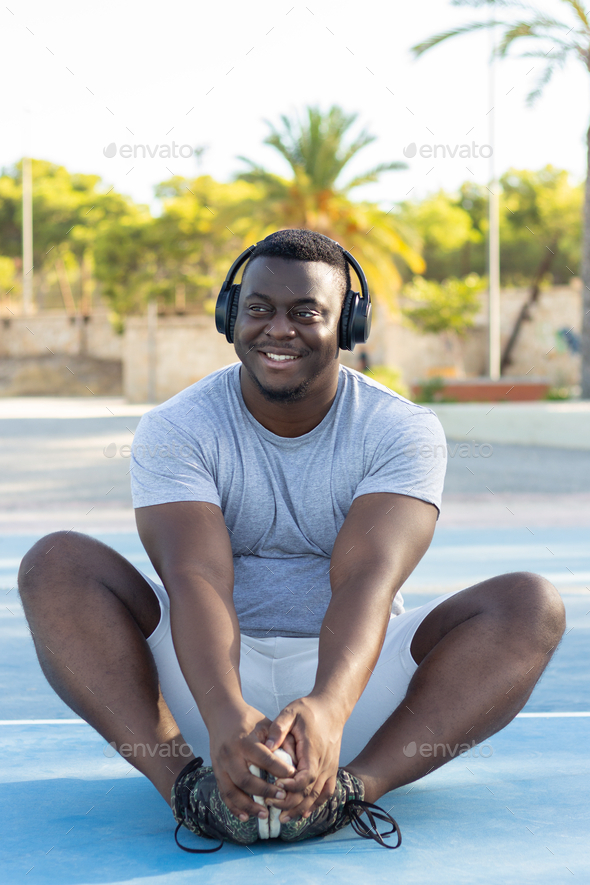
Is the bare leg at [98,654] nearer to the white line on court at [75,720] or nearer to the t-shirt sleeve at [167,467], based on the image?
the t-shirt sleeve at [167,467]

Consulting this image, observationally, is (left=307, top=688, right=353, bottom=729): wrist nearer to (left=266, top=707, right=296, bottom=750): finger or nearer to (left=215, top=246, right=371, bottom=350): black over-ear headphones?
(left=266, top=707, right=296, bottom=750): finger

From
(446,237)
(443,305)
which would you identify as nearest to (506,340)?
(443,305)

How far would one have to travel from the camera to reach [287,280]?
2.62 m

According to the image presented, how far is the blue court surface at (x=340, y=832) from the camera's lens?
2123 millimetres

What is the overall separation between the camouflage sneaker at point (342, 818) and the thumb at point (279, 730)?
23 centimetres

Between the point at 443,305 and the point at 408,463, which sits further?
the point at 443,305

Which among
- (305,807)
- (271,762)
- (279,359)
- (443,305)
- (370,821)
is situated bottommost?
(370,821)

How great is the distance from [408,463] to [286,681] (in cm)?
60

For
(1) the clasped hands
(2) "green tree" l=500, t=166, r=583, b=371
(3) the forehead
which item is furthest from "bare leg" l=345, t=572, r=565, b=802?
(2) "green tree" l=500, t=166, r=583, b=371

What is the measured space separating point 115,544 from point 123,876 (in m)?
4.86

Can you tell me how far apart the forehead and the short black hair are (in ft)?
0.05

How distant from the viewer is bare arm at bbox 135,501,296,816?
204 cm

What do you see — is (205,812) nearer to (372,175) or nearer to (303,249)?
(303,249)

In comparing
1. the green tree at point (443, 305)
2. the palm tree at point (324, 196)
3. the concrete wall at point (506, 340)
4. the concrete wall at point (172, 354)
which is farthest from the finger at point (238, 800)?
the concrete wall at point (172, 354)
